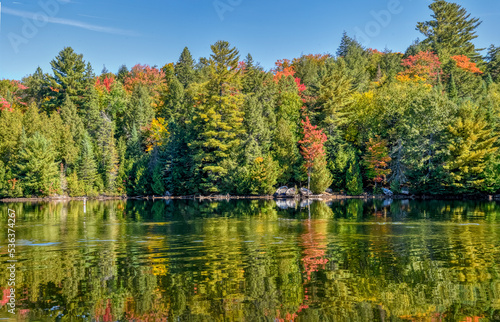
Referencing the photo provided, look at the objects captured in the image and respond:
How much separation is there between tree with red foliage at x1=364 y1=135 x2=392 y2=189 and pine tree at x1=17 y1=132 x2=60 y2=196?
45.6m


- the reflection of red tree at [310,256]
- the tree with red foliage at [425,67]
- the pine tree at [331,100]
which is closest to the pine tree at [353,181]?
the pine tree at [331,100]

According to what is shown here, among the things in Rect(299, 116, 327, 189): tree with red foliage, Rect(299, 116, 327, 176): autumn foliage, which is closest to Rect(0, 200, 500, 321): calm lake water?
Rect(299, 116, 327, 189): tree with red foliage

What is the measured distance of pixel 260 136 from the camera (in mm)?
73938

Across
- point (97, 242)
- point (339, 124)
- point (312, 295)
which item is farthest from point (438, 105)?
point (312, 295)

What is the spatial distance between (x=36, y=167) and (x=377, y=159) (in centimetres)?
4825

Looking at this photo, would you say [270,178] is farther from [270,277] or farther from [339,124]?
[270,277]

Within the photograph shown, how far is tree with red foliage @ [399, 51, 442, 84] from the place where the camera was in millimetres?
86375

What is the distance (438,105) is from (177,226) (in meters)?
43.9

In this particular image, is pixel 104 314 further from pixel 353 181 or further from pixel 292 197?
pixel 353 181

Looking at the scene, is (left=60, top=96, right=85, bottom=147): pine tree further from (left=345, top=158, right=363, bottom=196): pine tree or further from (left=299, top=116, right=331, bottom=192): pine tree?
(left=345, top=158, right=363, bottom=196): pine tree

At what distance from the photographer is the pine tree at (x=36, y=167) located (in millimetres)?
71500

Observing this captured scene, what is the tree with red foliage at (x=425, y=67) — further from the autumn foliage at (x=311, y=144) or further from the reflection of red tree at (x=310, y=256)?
A: the reflection of red tree at (x=310, y=256)

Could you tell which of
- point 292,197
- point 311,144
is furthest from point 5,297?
point 311,144

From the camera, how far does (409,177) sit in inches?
2542
